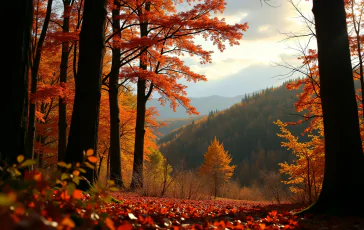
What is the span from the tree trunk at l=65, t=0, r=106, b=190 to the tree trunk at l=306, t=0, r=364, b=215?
12.2ft

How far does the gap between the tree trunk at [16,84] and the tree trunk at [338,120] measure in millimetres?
4345

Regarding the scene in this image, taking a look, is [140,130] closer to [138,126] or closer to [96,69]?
[138,126]

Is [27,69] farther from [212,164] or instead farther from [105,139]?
[212,164]

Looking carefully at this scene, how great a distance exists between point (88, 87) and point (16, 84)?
1.81 meters

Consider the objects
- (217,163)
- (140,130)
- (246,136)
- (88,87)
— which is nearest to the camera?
(88,87)

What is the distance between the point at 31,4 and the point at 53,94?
690cm

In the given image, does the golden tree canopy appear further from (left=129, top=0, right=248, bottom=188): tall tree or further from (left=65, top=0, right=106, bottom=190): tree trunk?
(left=65, top=0, right=106, bottom=190): tree trunk

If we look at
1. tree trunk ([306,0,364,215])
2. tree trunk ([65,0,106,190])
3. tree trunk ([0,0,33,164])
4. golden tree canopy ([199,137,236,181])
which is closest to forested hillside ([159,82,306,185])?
golden tree canopy ([199,137,236,181])

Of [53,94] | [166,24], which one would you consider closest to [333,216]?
[166,24]

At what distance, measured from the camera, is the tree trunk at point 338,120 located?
458 cm

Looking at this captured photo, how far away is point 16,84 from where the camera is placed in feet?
11.2

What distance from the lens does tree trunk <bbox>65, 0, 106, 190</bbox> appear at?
505 cm

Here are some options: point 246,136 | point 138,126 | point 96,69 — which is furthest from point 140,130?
Result: point 246,136

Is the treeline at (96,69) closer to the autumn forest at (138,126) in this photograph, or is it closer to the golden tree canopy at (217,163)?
the autumn forest at (138,126)
